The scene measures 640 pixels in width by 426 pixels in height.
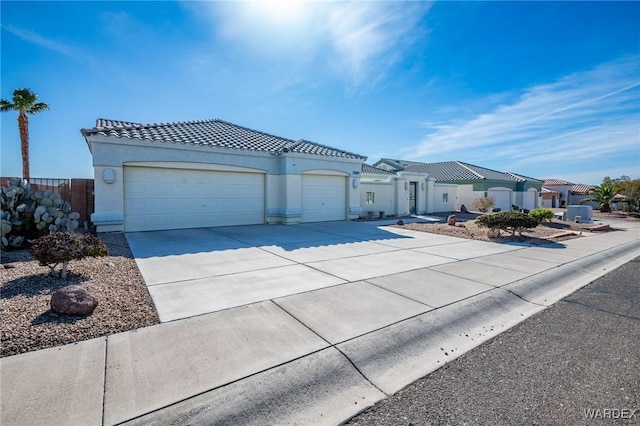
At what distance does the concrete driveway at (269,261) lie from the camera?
16.5 ft

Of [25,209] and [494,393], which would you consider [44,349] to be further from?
[25,209]

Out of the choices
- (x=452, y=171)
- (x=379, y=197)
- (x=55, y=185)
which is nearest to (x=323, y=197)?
(x=379, y=197)

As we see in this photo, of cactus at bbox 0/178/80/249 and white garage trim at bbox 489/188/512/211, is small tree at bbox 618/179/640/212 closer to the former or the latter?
white garage trim at bbox 489/188/512/211

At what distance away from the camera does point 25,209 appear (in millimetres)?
7840

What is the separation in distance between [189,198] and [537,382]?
12.2 m

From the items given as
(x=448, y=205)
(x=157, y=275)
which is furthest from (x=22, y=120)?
(x=448, y=205)

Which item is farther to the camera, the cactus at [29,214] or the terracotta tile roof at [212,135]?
the terracotta tile roof at [212,135]

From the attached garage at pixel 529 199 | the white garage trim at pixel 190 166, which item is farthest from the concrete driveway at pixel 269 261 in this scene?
the attached garage at pixel 529 199

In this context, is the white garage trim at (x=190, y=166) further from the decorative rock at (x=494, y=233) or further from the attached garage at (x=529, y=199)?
the attached garage at (x=529, y=199)

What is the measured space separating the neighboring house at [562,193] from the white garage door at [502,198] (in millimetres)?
13790

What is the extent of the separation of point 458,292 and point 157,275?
5.46 metres

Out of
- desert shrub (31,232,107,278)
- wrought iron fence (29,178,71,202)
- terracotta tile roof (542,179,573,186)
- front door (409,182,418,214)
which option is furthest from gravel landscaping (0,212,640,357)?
terracotta tile roof (542,179,573,186)

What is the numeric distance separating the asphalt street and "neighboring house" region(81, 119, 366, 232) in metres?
11.4

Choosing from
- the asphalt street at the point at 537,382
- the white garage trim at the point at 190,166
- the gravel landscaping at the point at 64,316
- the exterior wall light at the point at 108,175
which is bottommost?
the asphalt street at the point at 537,382
